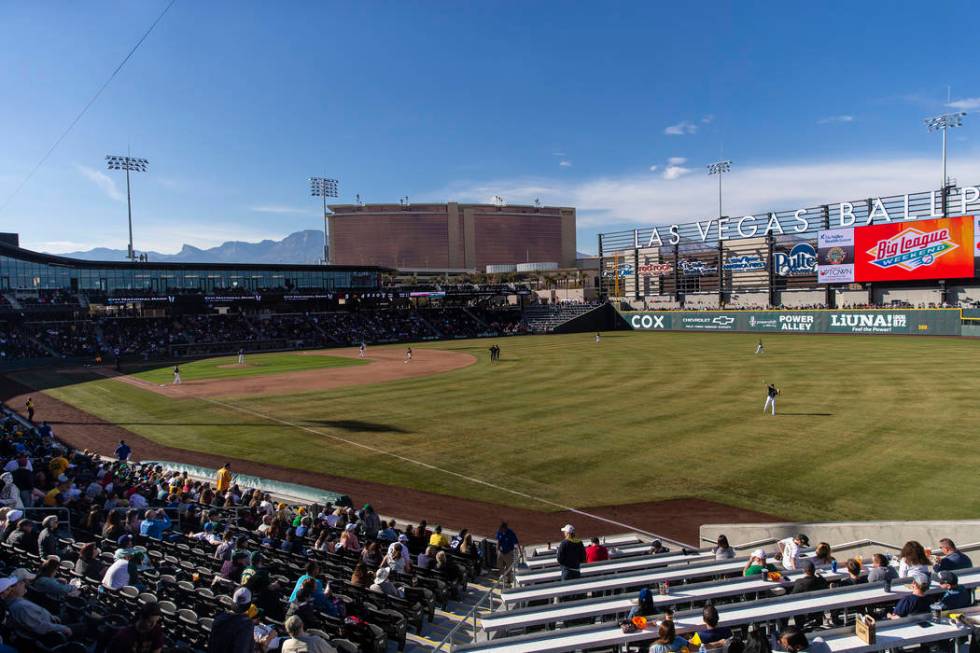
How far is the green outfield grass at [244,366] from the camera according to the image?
45.0 metres

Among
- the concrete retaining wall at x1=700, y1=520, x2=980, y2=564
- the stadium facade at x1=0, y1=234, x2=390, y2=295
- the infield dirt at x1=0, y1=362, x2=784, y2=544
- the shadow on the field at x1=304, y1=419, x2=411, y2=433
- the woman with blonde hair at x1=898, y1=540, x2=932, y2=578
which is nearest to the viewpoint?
the woman with blonde hair at x1=898, y1=540, x2=932, y2=578

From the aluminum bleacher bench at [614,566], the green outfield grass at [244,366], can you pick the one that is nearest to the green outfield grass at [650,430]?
the green outfield grass at [244,366]

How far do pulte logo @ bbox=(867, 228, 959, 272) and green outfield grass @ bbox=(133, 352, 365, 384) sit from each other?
52.5 meters

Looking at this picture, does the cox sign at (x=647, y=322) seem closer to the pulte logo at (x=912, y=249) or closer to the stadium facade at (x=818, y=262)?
the stadium facade at (x=818, y=262)

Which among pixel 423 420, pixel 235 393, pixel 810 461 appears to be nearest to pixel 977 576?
pixel 810 461

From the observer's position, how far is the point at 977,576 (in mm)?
7805

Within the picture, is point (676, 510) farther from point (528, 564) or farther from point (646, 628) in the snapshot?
point (646, 628)

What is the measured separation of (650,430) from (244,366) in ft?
125

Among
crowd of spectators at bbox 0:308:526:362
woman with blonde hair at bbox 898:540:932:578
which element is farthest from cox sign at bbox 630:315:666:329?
woman with blonde hair at bbox 898:540:932:578

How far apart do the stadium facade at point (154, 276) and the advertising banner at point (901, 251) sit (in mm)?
Answer: 57443

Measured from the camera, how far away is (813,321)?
64.3 meters

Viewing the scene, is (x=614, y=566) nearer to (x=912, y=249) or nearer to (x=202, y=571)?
(x=202, y=571)

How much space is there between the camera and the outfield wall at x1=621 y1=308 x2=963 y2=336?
55.9 m

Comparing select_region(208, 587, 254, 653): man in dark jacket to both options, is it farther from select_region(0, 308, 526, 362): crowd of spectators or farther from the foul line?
select_region(0, 308, 526, 362): crowd of spectators
